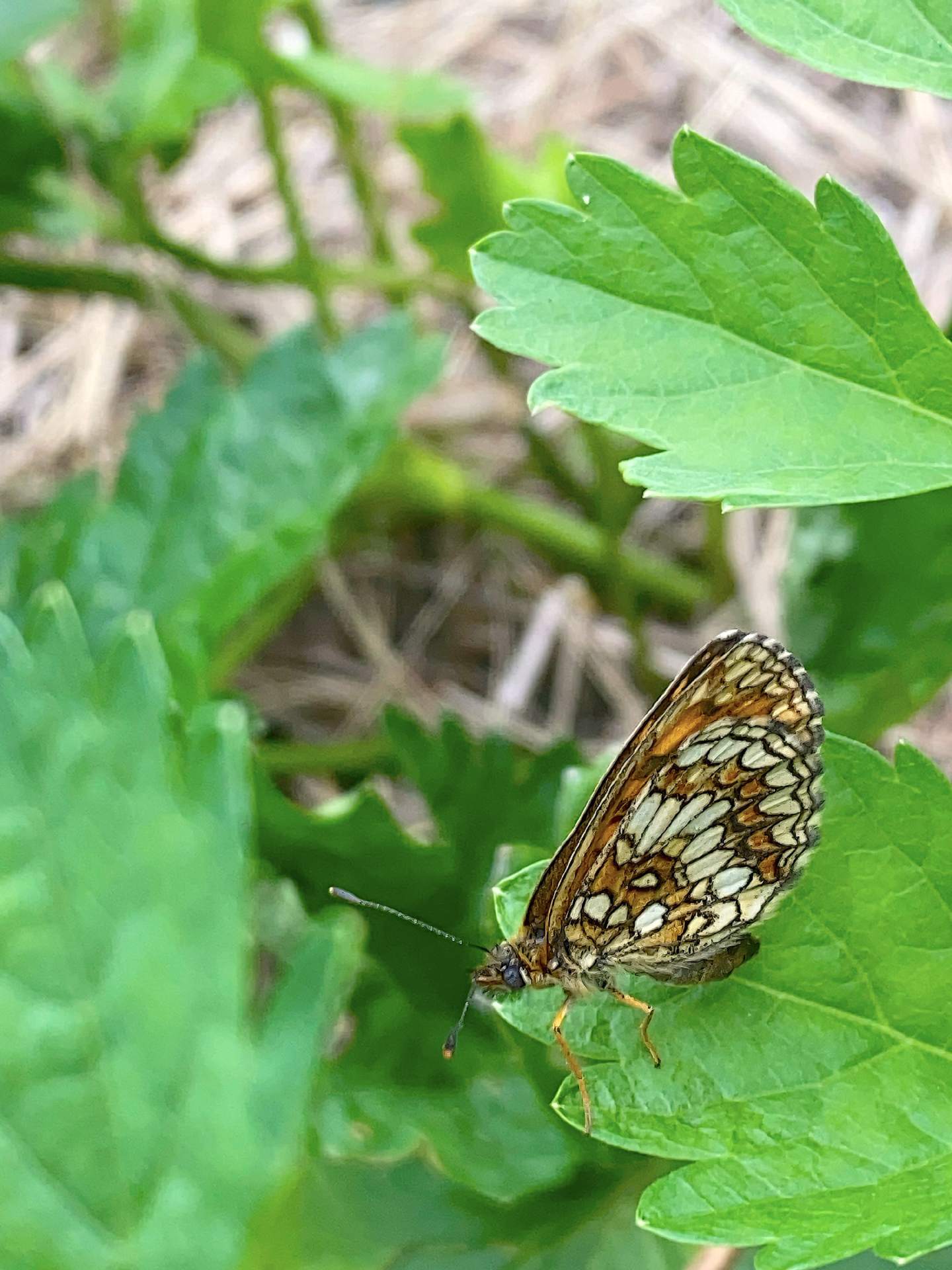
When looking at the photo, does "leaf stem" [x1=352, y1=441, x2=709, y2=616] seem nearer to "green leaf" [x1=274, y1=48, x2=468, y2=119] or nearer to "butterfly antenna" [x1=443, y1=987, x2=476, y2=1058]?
"green leaf" [x1=274, y1=48, x2=468, y2=119]

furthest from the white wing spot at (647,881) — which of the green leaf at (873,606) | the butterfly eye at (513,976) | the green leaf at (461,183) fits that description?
the green leaf at (461,183)

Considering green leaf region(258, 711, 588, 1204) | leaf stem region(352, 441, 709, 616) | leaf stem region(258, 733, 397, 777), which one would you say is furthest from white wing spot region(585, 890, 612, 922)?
leaf stem region(352, 441, 709, 616)

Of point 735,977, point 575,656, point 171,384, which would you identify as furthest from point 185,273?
point 735,977

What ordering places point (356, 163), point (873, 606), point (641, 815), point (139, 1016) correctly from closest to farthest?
point (139, 1016)
point (641, 815)
point (873, 606)
point (356, 163)

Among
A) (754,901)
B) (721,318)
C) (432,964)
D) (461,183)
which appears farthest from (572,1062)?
(461,183)

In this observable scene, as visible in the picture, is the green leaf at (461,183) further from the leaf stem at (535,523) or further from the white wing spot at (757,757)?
the white wing spot at (757,757)

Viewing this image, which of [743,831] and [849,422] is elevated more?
[849,422]

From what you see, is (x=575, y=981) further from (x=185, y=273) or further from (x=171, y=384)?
(x=185, y=273)

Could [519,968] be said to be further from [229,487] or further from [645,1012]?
[229,487]
